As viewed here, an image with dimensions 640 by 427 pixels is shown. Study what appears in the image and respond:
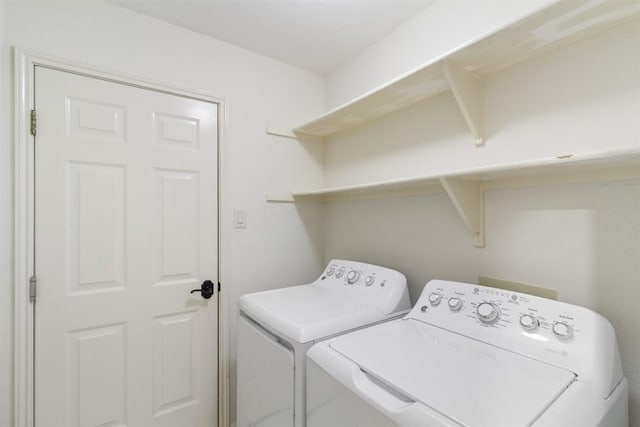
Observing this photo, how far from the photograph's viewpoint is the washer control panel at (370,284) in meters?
1.43

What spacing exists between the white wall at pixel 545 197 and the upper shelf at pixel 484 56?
0.17 ft

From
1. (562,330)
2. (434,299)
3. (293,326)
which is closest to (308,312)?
(293,326)

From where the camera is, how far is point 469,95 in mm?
1296

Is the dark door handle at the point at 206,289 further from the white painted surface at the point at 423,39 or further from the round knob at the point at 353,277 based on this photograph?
the white painted surface at the point at 423,39

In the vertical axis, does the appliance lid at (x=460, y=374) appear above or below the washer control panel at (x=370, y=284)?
below

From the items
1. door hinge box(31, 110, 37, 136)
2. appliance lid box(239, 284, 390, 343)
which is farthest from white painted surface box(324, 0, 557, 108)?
door hinge box(31, 110, 37, 136)

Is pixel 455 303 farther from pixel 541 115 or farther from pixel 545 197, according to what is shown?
pixel 541 115

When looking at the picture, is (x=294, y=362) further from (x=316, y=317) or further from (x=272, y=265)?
(x=272, y=265)

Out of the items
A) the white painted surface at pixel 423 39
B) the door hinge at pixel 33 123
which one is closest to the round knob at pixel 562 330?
the white painted surface at pixel 423 39

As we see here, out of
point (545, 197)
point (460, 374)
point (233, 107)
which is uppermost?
point (233, 107)

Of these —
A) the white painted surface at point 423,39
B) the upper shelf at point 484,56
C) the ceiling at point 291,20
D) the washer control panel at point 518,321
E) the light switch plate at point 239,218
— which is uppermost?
the ceiling at point 291,20

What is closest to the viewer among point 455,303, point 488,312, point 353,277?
point 488,312

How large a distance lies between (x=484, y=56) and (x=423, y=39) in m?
0.52

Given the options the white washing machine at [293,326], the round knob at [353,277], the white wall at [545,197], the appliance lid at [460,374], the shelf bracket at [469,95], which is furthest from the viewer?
the round knob at [353,277]
